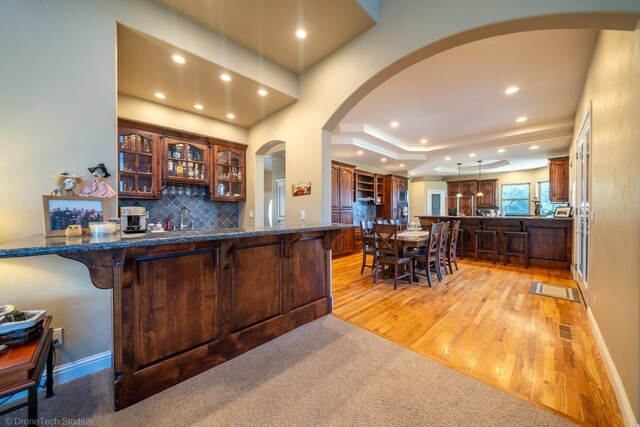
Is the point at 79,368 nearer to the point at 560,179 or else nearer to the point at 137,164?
the point at 137,164

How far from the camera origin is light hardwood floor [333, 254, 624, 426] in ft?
5.35

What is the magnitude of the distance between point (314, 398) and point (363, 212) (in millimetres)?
6404

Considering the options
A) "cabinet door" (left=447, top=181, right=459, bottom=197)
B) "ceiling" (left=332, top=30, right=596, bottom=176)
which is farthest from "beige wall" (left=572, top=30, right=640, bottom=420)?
"cabinet door" (left=447, top=181, right=459, bottom=197)

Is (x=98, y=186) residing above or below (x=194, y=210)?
above

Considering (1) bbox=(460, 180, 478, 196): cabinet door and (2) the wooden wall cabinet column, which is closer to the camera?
(2) the wooden wall cabinet column

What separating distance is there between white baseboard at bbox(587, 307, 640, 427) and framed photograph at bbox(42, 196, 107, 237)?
3.50 meters

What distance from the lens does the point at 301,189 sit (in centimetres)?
312

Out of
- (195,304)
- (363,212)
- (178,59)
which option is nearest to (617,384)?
(195,304)

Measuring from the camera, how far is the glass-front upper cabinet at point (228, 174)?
404 cm

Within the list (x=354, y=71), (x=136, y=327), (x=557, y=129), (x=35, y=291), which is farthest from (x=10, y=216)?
(x=557, y=129)

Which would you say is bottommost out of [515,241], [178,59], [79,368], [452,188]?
[79,368]

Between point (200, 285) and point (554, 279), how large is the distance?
5.52 meters

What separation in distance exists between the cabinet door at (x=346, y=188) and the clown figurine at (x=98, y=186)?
4.99 m

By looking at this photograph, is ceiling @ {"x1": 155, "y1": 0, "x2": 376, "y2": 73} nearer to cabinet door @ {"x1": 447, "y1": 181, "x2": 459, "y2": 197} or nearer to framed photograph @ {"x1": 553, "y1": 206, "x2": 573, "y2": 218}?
framed photograph @ {"x1": 553, "y1": 206, "x2": 573, "y2": 218}
